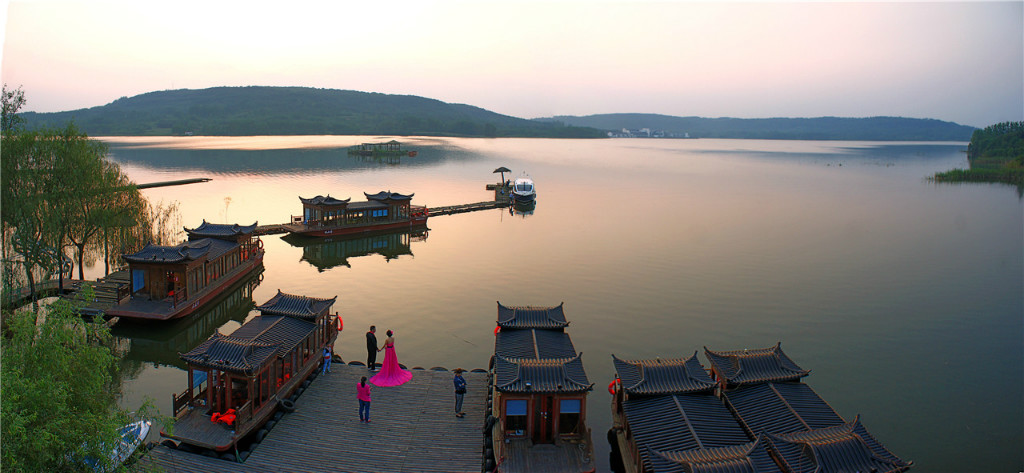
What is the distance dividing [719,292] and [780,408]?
20036 millimetres

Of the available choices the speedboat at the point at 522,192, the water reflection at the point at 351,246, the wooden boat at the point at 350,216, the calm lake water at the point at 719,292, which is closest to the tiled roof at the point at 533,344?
the calm lake water at the point at 719,292

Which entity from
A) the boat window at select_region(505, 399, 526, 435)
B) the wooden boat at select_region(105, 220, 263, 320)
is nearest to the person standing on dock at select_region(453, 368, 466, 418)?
the boat window at select_region(505, 399, 526, 435)

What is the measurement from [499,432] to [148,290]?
22.0 meters

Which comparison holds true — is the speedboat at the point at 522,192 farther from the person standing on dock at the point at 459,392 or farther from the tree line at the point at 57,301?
the person standing on dock at the point at 459,392

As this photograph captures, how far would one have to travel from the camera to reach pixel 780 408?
17.5 meters

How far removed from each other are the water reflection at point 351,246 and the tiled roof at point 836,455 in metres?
33.8

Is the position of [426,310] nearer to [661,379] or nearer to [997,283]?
[661,379]

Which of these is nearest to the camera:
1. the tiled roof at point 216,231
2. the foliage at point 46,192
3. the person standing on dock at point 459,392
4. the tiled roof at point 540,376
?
the tiled roof at point 540,376

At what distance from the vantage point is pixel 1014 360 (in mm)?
28031

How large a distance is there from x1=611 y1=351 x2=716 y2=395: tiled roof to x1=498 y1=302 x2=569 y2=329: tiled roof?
13.2ft

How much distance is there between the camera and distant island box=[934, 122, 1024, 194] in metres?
107

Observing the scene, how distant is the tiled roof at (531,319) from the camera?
22281 mm

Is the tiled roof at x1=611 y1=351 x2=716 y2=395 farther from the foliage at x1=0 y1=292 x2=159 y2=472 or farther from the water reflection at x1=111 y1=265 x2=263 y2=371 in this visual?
the water reflection at x1=111 y1=265 x2=263 y2=371

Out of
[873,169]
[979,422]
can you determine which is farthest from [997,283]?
[873,169]
